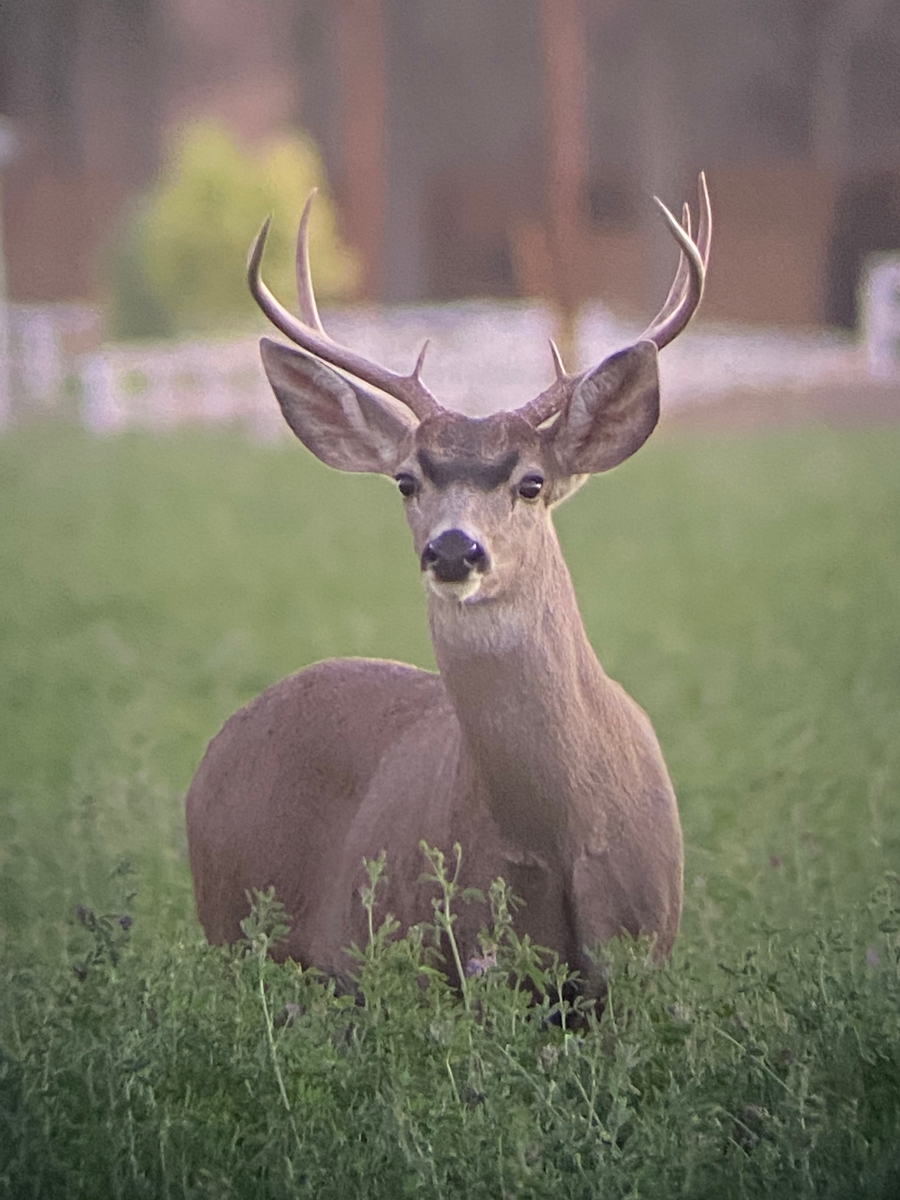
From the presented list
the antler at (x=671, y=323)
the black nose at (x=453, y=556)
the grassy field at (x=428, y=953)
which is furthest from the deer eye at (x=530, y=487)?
the grassy field at (x=428, y=953)

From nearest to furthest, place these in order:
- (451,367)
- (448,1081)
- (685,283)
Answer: (448,1081) < (685,283) < (451,367)

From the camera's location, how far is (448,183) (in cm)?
2166

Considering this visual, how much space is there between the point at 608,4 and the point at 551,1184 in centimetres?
1748

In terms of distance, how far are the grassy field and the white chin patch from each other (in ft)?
2.14

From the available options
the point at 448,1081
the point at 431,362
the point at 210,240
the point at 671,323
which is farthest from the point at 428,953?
the point at 210,240

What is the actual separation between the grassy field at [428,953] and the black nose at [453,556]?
2.24 ft

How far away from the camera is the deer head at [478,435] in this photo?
11.4 ft

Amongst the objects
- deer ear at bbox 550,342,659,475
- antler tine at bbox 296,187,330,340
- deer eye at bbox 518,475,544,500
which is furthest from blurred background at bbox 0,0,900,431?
deer eye at bbox 518,475,544,500

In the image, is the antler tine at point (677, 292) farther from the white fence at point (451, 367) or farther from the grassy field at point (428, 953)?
the white fence at point (451, 367)

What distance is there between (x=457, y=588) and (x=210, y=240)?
1514 centimetres

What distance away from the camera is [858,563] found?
30.0ft

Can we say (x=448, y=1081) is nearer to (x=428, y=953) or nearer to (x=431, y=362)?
(x=428, y=953)

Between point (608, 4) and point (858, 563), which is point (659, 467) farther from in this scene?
point (608, 4)

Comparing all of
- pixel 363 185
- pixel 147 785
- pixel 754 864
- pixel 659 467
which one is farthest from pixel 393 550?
pixel 363 185
